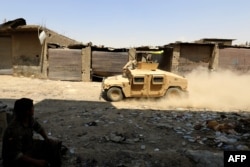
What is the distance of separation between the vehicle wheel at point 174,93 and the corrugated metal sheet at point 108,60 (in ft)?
24.9

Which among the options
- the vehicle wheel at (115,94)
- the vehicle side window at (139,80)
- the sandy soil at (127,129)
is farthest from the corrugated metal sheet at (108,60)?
the vehicle side window at (139,80)

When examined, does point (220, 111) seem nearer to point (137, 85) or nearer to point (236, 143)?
point (137, 85)

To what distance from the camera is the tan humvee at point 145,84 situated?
10.4 metres

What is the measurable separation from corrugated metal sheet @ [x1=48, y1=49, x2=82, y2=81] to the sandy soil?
696 cm

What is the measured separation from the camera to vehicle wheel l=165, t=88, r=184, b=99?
35.4 ft

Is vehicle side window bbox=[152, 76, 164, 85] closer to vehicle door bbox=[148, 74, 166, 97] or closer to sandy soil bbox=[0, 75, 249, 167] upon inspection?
vehicle door bbox=[148, 74, 166, 97]

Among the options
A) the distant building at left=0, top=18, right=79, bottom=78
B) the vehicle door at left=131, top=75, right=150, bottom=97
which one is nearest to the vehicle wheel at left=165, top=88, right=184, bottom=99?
the vehicle door at left=131, top=75, right=150, bottom=97

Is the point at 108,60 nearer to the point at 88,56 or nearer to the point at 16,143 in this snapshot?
the point at 88,56

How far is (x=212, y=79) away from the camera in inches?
636

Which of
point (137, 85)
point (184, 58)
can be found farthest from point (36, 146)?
point (184, 58)

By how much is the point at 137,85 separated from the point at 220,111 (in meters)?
3.04

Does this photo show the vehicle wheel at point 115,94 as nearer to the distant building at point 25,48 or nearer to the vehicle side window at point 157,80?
the vehicle side window at point 157,80

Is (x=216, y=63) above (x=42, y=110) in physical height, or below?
above

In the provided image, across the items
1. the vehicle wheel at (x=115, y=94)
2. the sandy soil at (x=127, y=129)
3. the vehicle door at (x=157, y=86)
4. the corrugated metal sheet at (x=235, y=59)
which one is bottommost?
the sandy soil at (x=127, y=129)
